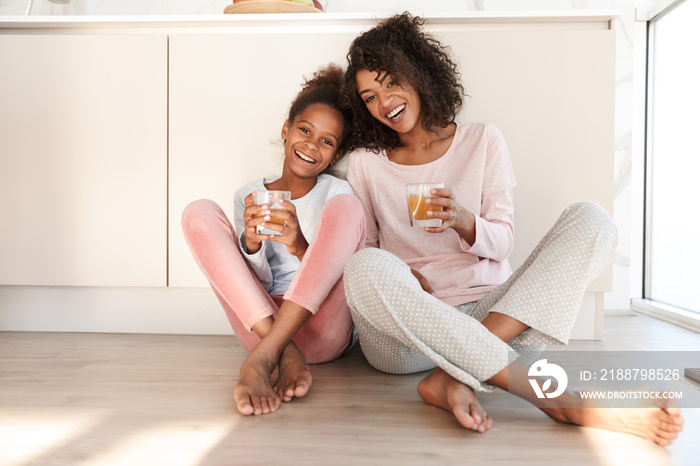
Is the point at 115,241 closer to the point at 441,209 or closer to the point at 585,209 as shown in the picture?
the point at 441,209

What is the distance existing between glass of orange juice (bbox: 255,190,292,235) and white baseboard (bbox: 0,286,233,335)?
2.12 feet

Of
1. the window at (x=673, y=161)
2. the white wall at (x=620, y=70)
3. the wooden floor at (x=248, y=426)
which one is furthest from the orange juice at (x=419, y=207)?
the white wall at (x=620, y=70)

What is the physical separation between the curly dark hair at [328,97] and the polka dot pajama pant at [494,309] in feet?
1.94

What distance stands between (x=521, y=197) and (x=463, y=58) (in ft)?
1.40

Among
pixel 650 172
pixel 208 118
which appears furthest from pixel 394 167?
pixel 650 172

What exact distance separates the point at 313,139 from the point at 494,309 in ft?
2.18

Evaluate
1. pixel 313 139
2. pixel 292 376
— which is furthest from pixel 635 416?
pixel 313 139

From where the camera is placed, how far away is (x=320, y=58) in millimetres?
1582

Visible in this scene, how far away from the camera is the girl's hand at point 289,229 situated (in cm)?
111

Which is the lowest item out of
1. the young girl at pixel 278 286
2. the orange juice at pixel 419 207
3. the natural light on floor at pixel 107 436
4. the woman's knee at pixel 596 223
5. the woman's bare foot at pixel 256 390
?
the natural light on floor at pixel 107 436

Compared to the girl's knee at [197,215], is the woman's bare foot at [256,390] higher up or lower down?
lower down

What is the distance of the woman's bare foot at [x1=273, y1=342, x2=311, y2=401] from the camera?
102 cm

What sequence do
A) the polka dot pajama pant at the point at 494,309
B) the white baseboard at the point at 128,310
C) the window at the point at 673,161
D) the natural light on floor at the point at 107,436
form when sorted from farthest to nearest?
the window at the point at 673,161 → the white baseboard at the point at 128,310 → the polka dot pajama pant at the point at 494,309 → the natural light on floor at the point at 107,436

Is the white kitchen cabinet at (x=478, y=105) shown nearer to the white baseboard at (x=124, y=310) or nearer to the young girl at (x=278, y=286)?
the white baseboard at (x=124, y=310)
